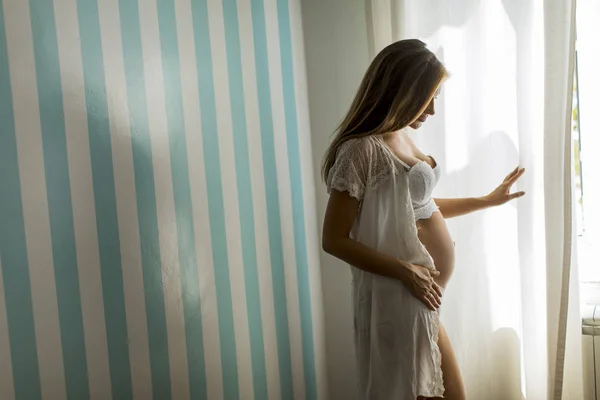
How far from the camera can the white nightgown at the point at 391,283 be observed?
1684mm

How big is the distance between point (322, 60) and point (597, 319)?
4.23 ft

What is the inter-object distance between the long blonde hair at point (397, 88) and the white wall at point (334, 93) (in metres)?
0.68

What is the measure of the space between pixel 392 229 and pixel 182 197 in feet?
1.96

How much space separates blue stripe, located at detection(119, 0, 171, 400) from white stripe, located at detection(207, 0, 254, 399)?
316 mm

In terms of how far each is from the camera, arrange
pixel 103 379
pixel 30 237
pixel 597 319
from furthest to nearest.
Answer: pixel 597 319 → pixel 103 379 → pixel 30 237

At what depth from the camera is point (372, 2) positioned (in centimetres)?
231

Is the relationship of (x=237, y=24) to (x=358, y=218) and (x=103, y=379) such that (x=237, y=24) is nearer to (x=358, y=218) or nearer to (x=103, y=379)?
(x=358, y=218)

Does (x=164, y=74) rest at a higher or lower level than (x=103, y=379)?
higher

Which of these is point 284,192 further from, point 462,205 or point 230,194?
point 462,205

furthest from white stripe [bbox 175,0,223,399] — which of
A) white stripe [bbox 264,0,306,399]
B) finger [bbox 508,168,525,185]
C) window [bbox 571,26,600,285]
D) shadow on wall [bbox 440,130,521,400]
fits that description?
window [bbox 571,26,600,285]

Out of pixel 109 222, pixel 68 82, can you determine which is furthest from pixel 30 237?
pixel 68 82

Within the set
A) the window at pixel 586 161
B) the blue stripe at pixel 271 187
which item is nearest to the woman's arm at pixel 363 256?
the blue stripe at pixel 271 187

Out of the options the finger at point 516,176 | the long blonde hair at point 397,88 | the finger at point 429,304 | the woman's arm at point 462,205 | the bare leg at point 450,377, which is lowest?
the bare leg at point 450,377

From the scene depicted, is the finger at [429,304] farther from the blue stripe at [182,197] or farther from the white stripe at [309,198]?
the white stripe at [309,198]
